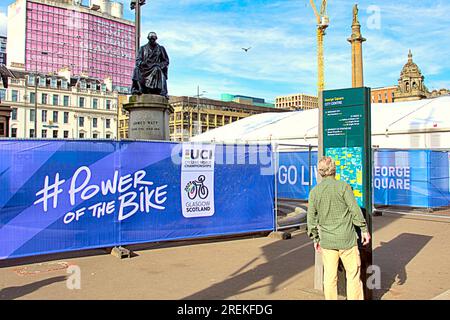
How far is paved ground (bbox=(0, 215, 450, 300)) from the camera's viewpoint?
228 inches

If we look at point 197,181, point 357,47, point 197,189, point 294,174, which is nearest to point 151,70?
point 197,181

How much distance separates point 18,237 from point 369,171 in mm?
5599

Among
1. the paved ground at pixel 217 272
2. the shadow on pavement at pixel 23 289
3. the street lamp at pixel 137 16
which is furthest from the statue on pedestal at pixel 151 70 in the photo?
the shadow on pavement at pixel 23 289

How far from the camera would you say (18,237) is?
712 cm

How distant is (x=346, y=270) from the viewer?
4832 mm

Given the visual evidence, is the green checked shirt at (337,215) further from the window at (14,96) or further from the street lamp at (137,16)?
the window at (14,96)

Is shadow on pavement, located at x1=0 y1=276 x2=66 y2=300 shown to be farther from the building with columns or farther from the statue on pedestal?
the building with columns

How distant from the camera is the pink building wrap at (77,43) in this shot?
99125 millimetres

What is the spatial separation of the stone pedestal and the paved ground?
519 centimetres

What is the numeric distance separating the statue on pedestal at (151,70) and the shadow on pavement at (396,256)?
8.41 metres

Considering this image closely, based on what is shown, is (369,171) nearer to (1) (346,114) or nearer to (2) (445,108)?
(1) (346,114)

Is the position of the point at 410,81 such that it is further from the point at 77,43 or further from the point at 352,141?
the point at 352,141

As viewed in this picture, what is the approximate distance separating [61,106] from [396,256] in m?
86.6

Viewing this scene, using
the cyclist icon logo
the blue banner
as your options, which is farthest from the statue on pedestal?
the blue banner
